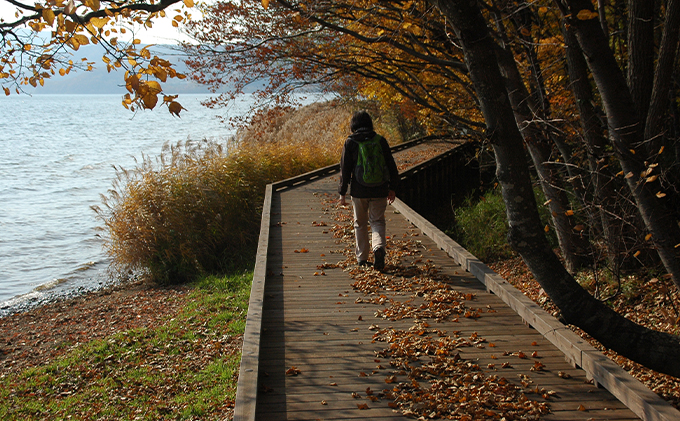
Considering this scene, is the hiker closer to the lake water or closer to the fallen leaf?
the fallen leaf

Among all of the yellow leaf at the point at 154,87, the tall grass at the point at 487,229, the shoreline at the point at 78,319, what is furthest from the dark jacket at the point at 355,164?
the tall grass at the point at 487,229

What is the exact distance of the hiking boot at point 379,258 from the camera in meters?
6.30

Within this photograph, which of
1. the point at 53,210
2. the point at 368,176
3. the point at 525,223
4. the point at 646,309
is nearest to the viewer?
the point at 525,223

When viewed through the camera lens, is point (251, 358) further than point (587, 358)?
Yes

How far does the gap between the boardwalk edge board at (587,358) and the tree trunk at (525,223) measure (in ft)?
0.71

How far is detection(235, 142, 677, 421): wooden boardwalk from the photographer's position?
3.49 metres

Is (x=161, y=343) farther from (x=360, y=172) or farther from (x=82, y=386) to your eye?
(x=360, y=172)

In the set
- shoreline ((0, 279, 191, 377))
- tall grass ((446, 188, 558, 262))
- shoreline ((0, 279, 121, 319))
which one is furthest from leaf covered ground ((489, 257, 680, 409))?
shoreline ((0, 279, 121, 319))

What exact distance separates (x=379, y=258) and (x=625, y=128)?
113 inches

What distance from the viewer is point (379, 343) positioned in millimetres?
4461

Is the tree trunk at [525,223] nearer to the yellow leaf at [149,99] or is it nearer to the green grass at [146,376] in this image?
the yellow leaf at [149,99]

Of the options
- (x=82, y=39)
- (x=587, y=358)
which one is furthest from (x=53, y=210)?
(x=587, y=358)

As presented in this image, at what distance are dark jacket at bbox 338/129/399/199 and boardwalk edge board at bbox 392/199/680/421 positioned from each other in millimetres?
1344

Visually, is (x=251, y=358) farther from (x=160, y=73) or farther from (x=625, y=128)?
(x=625, y=128)
